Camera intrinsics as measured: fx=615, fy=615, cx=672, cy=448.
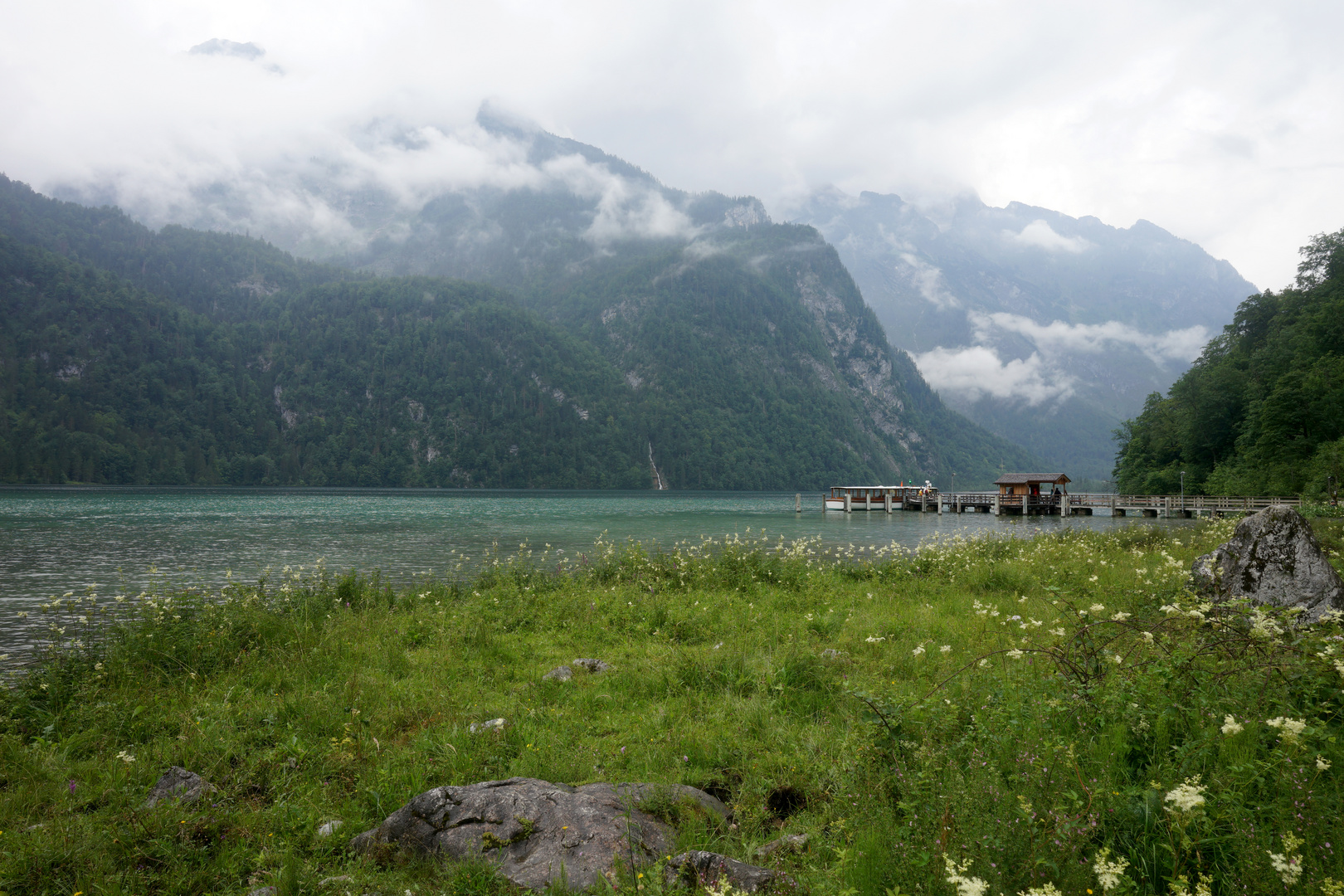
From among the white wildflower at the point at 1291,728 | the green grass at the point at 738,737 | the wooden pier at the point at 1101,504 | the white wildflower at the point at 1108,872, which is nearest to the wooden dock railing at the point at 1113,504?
the wooden pier at the point at 1101,504

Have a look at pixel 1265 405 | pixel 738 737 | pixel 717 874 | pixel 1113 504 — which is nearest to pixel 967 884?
pixel 717 874

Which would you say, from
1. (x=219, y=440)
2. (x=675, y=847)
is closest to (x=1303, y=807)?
(x=675, y=847)

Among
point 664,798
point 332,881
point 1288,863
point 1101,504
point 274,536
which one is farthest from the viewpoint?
point 1101,504

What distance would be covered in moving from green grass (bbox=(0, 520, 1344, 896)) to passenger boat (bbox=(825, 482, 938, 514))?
75.5m

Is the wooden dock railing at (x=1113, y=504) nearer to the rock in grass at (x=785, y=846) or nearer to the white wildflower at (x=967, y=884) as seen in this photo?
the rock in grass at (x=785, y=846)

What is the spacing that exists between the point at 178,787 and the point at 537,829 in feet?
11.6

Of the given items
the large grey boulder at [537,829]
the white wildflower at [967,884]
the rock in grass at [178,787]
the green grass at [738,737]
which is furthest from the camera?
the rock in grass at [178,787]

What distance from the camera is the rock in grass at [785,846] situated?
4094mm

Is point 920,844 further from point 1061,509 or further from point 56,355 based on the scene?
point 56,355

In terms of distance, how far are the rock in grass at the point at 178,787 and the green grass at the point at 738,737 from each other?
12cm

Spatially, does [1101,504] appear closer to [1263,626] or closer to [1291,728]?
[1263,626]

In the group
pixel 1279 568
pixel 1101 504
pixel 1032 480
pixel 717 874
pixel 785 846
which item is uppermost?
pixel 1032 480

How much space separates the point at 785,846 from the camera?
4180mm

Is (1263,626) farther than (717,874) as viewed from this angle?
Yes
